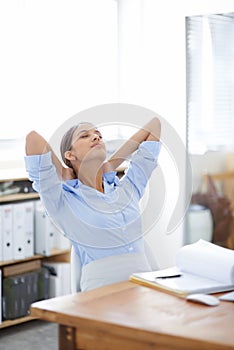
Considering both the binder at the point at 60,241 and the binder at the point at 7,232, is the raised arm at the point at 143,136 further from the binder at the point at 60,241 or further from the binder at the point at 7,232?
the binder at the point at 60,241

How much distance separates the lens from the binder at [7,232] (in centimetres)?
411

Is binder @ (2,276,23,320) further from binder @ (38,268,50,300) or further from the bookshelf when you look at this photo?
binder @ (38,268,50,300)

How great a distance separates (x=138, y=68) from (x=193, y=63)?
44cm

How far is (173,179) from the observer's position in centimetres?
494

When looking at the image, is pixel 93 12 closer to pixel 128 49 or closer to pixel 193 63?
pixel 128 49

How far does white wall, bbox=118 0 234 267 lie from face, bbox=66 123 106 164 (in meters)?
2.17

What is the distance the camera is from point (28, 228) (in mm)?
4270

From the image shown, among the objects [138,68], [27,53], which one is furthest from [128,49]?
[27,53]

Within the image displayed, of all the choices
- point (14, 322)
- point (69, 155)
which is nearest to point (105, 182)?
Answer: point (69, 155)

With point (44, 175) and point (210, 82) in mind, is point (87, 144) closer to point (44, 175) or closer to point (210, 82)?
point (44, 175)

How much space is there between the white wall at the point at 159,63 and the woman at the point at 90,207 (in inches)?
82.8

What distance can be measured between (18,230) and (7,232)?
0.08 metres

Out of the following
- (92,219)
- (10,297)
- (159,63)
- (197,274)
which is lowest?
(10,297)

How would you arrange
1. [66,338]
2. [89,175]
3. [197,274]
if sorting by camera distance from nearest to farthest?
[66,338] < [197,274] < [89,175]
